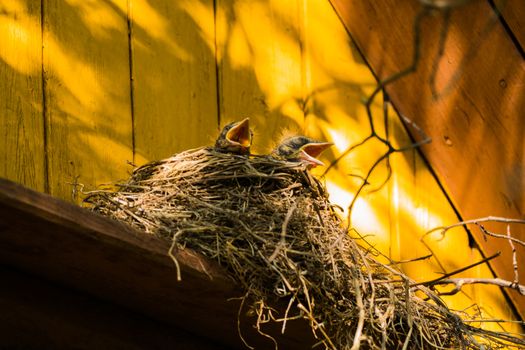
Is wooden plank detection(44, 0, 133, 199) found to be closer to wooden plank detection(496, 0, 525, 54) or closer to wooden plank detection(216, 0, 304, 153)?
wooden plank detection(216, 0, 304, 153)

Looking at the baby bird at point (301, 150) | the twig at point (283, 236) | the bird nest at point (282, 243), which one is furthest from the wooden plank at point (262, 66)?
the twig at point (283, 236)

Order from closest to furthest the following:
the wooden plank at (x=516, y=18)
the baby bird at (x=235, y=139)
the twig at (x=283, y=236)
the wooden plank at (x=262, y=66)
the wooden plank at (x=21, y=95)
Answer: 1. the twig at (x=283, y=236)
2. the wooden plank at (x=21, y=95)
3. the baby bird at (x=235, y=139)
4. the wooden plank at (x=262, y=66)
5. the wooden plank at (x=516, y=18)

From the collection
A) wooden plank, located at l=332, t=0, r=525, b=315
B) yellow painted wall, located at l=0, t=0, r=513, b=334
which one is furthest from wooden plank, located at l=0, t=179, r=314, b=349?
wooden plank, located at l=332, t=0, r=525, b=315

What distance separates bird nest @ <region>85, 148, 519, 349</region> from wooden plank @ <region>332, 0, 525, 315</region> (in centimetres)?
72

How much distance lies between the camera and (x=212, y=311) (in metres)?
2.17

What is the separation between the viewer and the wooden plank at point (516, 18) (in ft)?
10.5

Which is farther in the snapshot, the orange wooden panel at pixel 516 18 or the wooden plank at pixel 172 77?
the orange wooden panel at pixel 516 18

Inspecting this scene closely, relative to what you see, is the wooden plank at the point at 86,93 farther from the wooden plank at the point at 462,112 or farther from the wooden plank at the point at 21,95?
the wooden plank at the point at 462,112

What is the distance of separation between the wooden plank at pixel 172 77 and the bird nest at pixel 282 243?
10.2 inches

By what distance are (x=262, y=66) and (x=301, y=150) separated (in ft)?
1.22

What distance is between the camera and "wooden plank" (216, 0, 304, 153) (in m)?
2.96

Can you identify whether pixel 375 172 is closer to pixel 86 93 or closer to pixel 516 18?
pixel 516 18

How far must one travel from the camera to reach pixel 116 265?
6.30 ft

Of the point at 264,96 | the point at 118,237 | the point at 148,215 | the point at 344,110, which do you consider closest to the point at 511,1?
the point at 344,110
